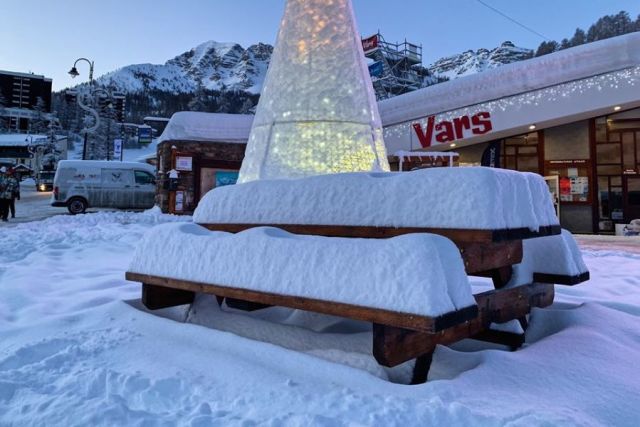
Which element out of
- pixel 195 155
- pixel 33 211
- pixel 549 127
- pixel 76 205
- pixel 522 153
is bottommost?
pixel 33 211

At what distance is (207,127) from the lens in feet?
52.3

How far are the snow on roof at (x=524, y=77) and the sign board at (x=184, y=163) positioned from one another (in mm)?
7466

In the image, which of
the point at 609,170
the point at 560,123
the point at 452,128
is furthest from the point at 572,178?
the point at 452,128

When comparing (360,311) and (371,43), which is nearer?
(360,311)

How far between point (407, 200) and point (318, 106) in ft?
6.21

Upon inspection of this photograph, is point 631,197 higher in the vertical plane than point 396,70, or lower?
lower

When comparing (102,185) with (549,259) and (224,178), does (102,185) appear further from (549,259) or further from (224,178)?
(549,259)

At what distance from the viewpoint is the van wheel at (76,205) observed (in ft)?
53.9

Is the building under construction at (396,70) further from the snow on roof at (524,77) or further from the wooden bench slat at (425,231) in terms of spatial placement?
the wooden bench slat at (425,231)

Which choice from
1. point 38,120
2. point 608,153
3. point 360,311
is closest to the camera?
point 360,311

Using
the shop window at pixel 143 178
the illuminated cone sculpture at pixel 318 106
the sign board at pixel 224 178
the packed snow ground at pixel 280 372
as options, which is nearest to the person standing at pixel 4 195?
the shop window at pixel 143 178

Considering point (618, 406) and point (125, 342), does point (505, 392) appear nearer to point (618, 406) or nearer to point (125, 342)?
point (618, 406)

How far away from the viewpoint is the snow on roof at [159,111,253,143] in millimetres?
15695

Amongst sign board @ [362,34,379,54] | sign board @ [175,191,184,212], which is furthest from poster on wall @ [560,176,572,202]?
sign board @ [175,191,184,212]
